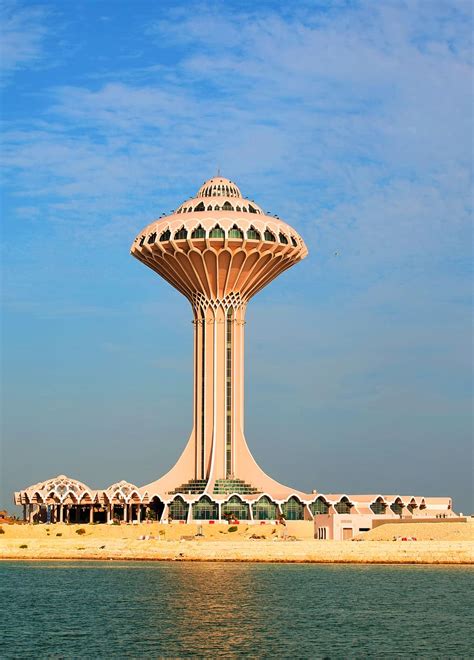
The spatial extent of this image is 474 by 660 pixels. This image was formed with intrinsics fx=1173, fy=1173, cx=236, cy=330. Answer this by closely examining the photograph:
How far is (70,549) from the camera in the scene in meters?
109

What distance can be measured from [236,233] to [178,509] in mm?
32679

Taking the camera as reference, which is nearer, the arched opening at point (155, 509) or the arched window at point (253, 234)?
the arched opening at point (155, 509)

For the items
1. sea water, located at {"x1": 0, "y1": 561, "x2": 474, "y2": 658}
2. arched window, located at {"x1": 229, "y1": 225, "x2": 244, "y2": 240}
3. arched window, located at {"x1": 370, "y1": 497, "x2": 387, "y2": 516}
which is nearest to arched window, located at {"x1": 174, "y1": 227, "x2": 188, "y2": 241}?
arched window, located at {"x1": 229, "y1": 225, "x2": 244, "y2": 240}

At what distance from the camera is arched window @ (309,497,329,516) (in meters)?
137

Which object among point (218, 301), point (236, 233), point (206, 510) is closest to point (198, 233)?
point (236, 233)

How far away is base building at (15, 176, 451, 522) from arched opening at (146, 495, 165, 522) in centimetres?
16

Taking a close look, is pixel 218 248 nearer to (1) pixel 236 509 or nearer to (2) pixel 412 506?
(1) pixel 236 509

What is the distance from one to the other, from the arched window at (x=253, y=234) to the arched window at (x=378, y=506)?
34.0 metres

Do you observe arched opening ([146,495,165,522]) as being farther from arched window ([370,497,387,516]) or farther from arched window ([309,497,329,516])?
arched window ([370,497,387,516])

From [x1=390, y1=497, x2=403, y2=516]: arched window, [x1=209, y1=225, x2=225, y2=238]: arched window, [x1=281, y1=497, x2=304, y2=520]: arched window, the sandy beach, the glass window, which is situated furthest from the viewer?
[x1=390, y1=497, x2=403, y2=516]: arched window

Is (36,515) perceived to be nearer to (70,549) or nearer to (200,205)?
(70,549)

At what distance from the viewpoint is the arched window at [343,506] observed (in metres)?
138

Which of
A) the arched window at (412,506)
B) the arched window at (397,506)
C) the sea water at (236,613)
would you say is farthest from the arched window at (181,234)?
the sea water at (236,613)

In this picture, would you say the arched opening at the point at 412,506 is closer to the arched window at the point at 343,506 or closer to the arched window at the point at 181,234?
the arched window at the point at 343,506
